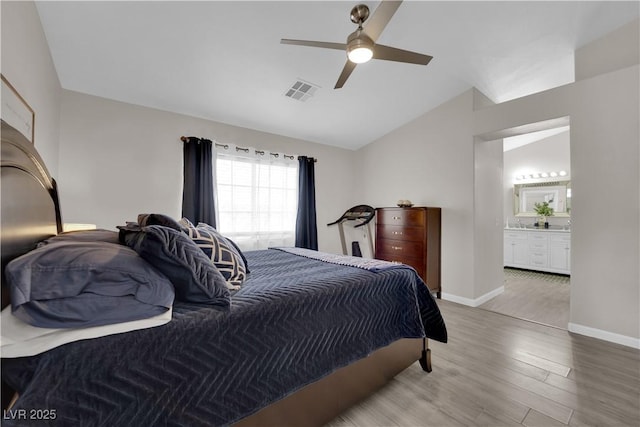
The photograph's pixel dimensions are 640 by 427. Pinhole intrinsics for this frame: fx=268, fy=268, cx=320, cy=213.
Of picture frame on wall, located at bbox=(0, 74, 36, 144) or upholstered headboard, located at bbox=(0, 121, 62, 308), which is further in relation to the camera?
picture frame on wall, located at bbox=(0, 74, 36, 144)

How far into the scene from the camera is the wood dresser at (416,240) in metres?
3.64

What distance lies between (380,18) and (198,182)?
2729 mm

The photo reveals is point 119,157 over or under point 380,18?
under

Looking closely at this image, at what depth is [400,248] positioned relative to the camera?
12.9 feet

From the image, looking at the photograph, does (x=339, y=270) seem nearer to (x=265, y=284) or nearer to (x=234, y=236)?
(x=265, y=284)

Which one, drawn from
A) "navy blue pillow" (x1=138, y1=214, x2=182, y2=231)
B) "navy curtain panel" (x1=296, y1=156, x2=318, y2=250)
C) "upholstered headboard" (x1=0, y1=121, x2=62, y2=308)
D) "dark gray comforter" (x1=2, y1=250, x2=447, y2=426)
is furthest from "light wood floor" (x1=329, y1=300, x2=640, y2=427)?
"navy curtain panel" (x1=296, y1=156, x2=318, y2=250)

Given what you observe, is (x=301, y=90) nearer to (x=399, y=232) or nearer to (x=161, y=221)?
(x=399, y=232)

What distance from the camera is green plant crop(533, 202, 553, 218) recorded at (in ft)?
17.7

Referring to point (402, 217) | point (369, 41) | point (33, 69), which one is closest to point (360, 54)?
point (369, 41)

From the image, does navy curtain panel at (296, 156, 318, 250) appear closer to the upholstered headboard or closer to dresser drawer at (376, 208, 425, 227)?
dresser drawer at (376, 208, 425, 227)

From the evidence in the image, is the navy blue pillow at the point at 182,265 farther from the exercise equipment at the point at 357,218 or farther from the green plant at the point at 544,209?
the green plant at the point at 544,209

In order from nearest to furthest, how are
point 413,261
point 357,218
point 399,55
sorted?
point 399,55 → point 413,261 → point 357,218

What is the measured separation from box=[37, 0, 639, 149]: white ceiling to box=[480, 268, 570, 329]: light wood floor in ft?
8.88

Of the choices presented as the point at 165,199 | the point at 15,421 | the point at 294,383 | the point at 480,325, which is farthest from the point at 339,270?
the point at 165,199
